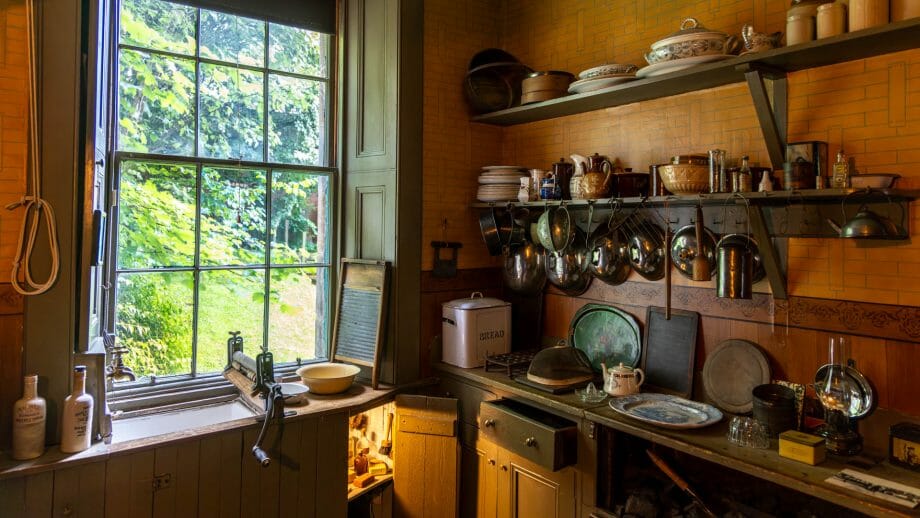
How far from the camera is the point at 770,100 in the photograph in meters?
2.13

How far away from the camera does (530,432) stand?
2209mm

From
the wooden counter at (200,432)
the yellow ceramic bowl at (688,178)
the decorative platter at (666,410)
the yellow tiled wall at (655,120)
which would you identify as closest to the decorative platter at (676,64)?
the yellow tiled wall at (655,120)

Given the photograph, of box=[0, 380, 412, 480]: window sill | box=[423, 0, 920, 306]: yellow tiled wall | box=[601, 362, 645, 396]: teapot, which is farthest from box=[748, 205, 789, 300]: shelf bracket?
box=[0, 380, 412, 480]: window sill

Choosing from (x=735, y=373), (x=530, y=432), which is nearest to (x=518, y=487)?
(x=530, y=432)

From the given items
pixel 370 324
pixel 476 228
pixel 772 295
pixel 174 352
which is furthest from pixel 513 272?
pixel 174 352

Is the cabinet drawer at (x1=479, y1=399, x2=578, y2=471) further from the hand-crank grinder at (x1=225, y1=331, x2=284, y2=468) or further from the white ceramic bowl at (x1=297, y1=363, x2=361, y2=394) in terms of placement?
the hand-crank grinder at (x1=225, y1=331, x2=284, y2=468)

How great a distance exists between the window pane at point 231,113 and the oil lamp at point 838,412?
8.44 feet

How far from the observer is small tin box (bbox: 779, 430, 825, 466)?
1.68 metres

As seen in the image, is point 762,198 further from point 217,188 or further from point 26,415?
point 26,415

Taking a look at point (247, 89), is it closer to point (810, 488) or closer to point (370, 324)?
point (370, 324)

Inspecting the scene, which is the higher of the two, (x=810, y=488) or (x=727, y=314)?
(x=727, y=314)

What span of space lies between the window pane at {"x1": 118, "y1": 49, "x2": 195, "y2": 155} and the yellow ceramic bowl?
2120 millimetres

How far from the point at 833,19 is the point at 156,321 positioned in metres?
2.87

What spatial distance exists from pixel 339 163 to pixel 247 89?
1.89ft
